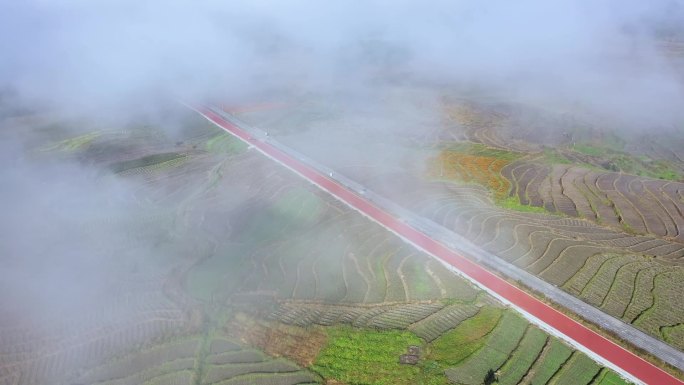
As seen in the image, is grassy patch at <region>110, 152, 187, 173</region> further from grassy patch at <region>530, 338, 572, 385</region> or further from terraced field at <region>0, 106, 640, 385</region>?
grassy patch at <region>530, 338, 572, 385</region>

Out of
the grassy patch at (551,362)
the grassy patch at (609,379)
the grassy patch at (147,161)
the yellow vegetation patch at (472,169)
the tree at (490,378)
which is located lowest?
the grassy patch at (147,161)

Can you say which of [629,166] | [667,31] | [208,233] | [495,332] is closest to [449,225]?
→ [495,332]

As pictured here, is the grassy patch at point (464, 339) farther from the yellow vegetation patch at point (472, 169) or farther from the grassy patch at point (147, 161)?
the grassy patch at point (147, 161)

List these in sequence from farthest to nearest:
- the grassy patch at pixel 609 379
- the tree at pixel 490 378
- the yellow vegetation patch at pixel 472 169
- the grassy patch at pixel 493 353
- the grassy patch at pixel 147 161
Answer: the grassy patch at pixel 147 161, the yellow vegetation patch at pixel 472 169, the grassy patch at pixel 493 353, the tree at pixel 490 378, the grassy patch at pixel 609 379

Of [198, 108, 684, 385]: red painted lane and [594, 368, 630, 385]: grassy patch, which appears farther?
[198, 108, 684, 385]: red painted lane

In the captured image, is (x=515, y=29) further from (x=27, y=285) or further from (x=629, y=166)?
(x=27, y=285)

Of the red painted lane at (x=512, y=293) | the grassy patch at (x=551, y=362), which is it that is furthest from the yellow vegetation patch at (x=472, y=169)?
the grassy patch at (x=551, y=362)

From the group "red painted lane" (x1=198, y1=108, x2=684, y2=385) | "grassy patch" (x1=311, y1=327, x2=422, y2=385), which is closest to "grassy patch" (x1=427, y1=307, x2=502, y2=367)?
"grassy patch" (x1=311, y1=327, x2=422, y2=385)

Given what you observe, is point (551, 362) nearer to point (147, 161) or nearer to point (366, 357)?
point (366, 357)
